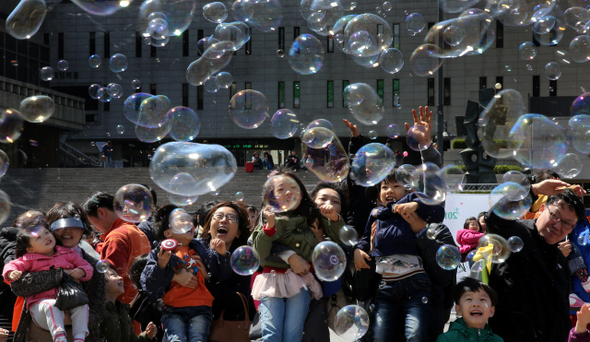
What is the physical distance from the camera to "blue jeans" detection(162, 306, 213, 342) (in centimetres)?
375

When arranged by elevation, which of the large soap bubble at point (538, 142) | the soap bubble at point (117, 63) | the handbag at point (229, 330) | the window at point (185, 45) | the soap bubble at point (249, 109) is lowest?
the handbag at point (229, 330)

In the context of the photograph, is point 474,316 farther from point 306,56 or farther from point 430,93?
point 430,93

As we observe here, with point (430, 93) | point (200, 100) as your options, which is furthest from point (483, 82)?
point (200, 100)

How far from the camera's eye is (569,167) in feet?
19.9

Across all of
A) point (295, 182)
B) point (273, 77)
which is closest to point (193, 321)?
point (295, 182)

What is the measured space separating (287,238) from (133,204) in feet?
4.12

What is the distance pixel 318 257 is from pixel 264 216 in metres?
0.42

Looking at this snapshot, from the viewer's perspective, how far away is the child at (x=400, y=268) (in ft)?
11.7

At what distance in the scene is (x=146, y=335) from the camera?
4047 mm

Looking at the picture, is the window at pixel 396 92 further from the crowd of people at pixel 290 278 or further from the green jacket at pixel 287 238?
the green jacket at pixel 287 238

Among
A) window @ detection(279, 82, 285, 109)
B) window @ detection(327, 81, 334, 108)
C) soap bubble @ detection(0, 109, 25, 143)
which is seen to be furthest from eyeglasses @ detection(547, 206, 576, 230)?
window @ detection(279, 82, 285, 109)

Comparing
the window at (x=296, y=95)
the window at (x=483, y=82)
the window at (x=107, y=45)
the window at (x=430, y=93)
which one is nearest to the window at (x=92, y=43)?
the window at (x=107, y=45)

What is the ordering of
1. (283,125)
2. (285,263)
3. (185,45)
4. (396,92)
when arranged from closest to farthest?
(285,263) → (283,125) → (396,92) → (185,45)

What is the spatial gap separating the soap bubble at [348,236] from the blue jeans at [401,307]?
1.26 feet
